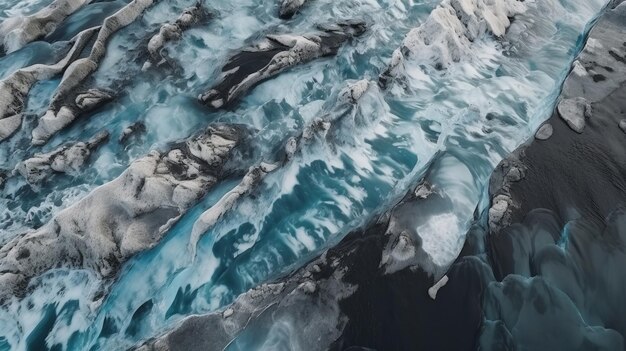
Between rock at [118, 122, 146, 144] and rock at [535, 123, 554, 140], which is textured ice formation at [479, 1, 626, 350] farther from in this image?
rock at [118, 122, 146, 144]

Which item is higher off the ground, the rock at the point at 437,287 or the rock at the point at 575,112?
the rock at the point at 575,112

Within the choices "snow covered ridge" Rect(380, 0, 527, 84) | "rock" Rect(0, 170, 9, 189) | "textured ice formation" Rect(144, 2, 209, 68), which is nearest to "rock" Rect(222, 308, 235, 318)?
"rock" Rect(0, 170, 9, 189)

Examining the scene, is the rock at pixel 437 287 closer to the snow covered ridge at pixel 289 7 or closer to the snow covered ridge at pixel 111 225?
the snow covered ridge at pixel 111 225

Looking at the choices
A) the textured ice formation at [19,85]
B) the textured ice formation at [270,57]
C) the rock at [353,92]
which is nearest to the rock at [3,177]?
the textured ice formation at [19,85]

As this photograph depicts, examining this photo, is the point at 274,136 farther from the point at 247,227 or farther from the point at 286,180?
the point at 247,227

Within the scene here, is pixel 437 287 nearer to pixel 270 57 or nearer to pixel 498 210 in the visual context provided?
pixel 498 210

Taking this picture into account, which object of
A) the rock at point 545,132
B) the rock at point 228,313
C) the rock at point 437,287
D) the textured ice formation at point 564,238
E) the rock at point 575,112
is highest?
the rock at point 575,112
